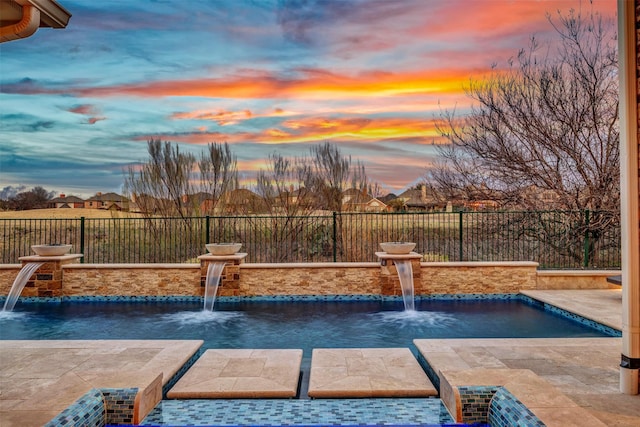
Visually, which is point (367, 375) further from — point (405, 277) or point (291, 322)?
point (405, 277)

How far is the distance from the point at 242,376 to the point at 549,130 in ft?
35.2

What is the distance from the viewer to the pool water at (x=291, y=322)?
218 inches

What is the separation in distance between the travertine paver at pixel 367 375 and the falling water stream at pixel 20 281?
6479mm

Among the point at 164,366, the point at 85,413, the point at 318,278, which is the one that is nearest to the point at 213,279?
the point at 318,278

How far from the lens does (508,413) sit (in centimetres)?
268

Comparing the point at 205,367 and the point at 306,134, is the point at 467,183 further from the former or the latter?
the point at 205,367

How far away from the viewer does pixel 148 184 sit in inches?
468

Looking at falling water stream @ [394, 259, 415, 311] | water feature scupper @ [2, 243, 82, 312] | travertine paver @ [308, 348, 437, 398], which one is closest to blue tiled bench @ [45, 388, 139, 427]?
travertine paver @ [308, 348, 437, 398]

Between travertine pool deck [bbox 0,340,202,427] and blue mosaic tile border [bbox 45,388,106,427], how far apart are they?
0.07 m

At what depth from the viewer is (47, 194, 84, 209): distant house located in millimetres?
13070

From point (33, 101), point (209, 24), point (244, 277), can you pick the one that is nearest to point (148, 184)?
point (33, 101)

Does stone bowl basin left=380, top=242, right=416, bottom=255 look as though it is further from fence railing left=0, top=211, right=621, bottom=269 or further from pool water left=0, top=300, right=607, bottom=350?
fence railing left=0, top=211, right=621, bottom=269

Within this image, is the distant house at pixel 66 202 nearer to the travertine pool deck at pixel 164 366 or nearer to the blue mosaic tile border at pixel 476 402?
the travertine pool deck at pixel 164 366

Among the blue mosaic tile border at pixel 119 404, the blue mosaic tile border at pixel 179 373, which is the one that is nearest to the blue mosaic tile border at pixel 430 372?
the blue mosaic tile border at pixel 179 373
